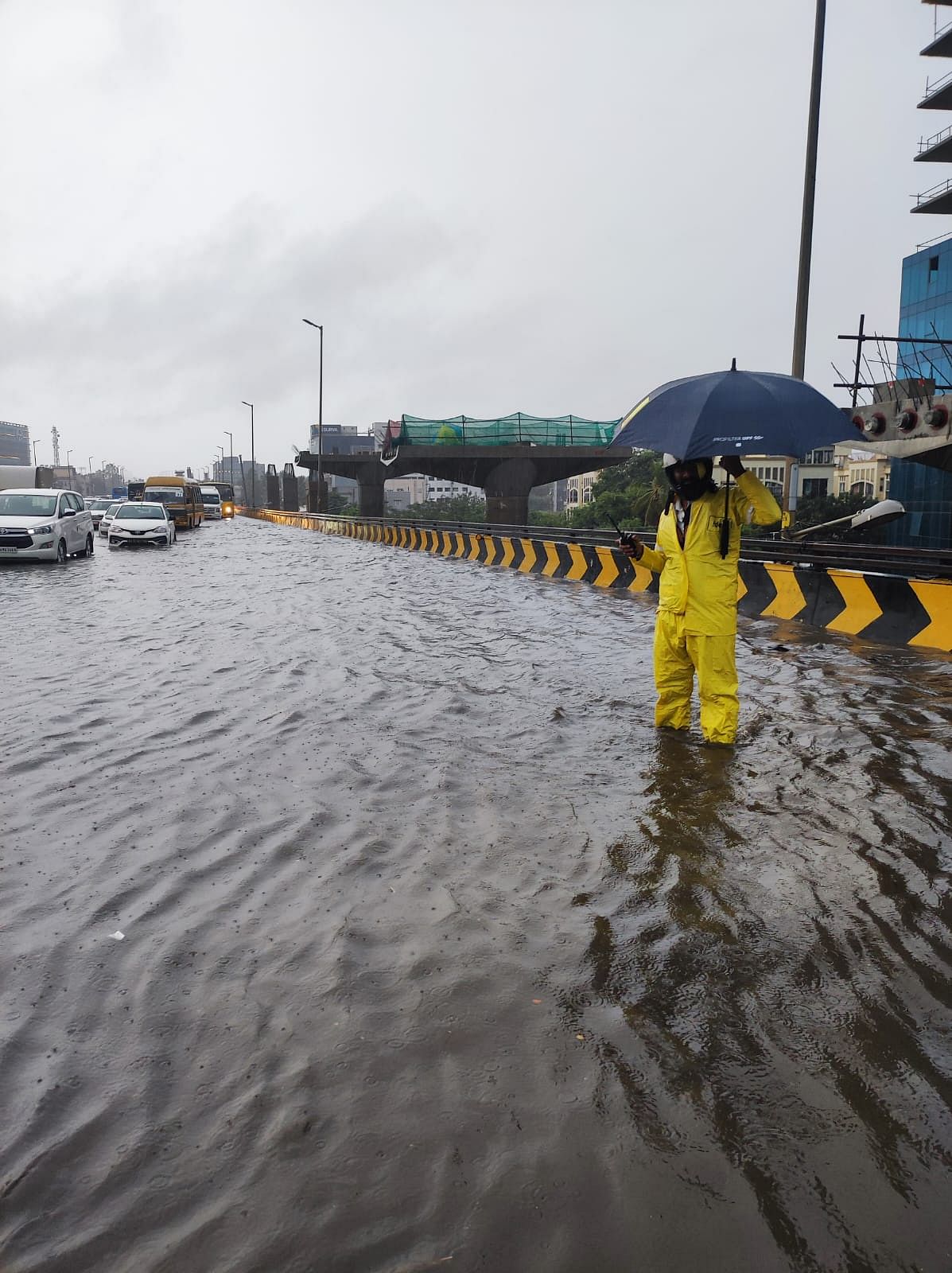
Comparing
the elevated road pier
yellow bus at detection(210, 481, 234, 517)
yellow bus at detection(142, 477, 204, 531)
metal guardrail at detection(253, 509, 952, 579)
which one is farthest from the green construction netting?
yellow bus at detection(210, 481, 234, 517)

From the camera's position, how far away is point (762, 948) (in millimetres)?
3541

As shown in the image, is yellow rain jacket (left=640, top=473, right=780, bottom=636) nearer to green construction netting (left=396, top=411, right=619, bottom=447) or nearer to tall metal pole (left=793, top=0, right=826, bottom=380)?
tall metal pole (left=793, top=0, right=826, bottom=380)

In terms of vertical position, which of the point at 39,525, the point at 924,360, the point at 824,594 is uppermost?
the point at 924,360

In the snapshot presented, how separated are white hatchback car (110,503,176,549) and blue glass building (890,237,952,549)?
29.0 m

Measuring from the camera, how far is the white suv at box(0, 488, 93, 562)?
827 inches

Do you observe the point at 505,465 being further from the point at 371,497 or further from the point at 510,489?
the point at 371,497

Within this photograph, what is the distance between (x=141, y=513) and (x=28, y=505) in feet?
30.1

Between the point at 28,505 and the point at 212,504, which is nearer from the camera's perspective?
the point at 28,505

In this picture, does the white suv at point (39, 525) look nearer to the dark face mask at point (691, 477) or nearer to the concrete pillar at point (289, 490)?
the dark face mask at point (691, 477)

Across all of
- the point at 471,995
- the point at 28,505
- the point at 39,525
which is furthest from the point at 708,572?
the point at 28,505

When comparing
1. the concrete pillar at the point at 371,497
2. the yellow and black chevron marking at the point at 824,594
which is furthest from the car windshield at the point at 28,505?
the concrete pillar at the point at 371,497

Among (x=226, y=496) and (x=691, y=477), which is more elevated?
(x=691, y=477)

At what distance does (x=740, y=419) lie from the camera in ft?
19.5

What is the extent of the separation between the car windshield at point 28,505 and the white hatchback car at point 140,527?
679 centimetres
